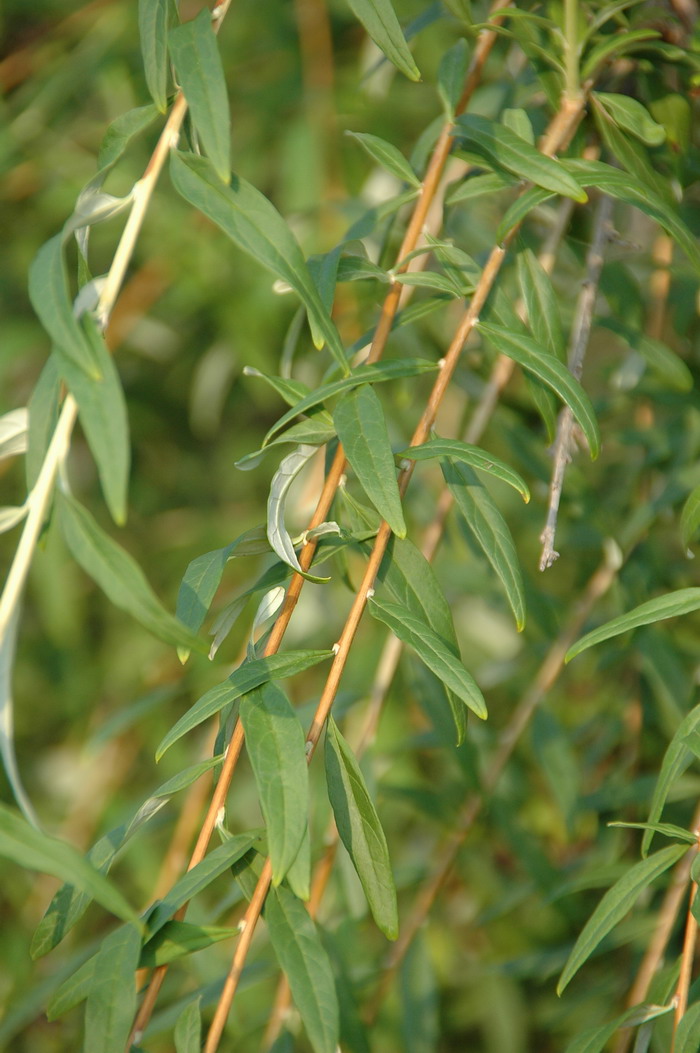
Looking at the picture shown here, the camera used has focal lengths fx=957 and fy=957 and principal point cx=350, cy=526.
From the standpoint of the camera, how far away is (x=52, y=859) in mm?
247

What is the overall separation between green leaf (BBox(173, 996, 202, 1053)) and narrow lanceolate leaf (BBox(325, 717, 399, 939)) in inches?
2.7

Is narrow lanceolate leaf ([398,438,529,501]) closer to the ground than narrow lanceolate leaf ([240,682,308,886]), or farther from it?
farther from it

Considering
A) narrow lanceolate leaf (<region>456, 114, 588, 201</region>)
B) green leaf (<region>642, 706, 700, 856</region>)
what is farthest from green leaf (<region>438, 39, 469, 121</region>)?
green leaf (<region>642, 706, 700, 856</region>)

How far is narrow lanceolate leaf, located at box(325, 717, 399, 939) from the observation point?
0.31 m

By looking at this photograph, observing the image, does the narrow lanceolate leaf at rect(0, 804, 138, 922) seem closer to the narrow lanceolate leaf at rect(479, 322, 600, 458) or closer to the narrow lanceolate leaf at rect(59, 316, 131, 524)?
the narrow lanceolate leaf at rect(59, 316, 131, 524)

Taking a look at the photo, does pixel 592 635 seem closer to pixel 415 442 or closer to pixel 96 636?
pixel 415 442

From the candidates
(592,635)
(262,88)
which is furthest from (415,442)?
(262,88)

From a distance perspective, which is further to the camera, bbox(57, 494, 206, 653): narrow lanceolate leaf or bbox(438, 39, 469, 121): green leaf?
bbox(438, 39, 469, 121): green leaf

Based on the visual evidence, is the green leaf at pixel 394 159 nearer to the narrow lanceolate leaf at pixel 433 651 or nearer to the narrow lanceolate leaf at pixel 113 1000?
the narrow lanceolate leaf at pixel 433 651

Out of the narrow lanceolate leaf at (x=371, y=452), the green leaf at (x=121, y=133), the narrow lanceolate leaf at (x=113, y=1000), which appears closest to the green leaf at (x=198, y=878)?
the narrow lanceolate leaf at (x=113, y=1000)

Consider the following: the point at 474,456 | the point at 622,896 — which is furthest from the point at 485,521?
the point at 622,896

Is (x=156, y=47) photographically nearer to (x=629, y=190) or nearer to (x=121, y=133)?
(x=121, y=133)

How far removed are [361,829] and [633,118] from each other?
0.94 feet

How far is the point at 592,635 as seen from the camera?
314mm
